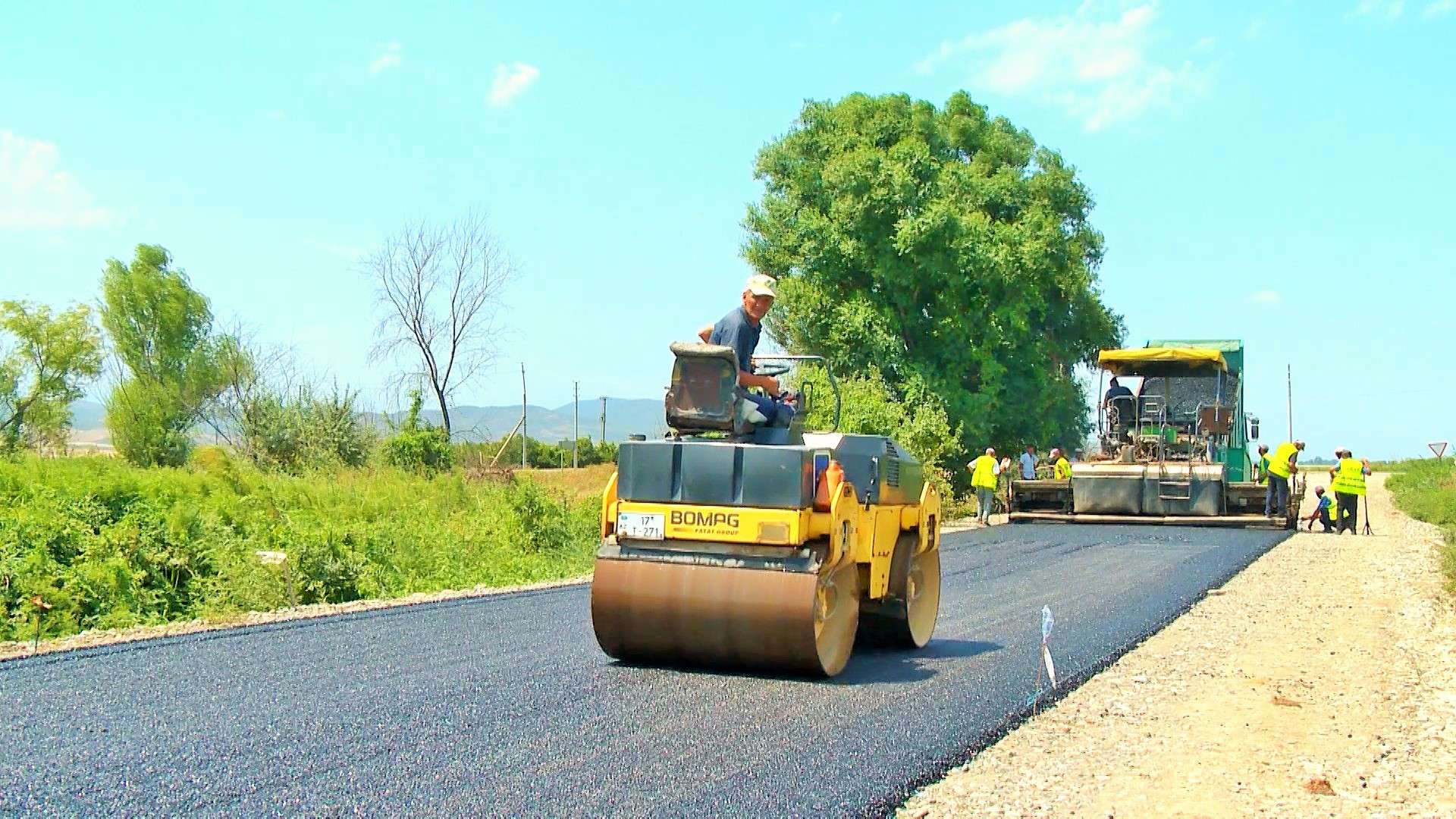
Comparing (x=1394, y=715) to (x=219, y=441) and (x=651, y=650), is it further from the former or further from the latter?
(x=219, y=441)

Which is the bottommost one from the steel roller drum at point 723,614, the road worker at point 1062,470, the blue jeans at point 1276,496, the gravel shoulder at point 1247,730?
the gravel shoulder at point 1247,730

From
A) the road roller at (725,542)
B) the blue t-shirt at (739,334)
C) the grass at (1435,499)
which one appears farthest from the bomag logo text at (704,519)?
the grass at (1435,499)

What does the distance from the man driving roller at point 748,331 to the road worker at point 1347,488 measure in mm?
17699

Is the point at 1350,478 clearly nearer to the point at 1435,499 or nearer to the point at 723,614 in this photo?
the point at 1435,499

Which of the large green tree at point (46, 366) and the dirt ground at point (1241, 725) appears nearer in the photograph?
the dirt ground at point (1241, 725)

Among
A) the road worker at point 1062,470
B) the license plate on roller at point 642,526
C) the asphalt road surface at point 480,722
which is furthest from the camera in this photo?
the road worker at point 1062,470

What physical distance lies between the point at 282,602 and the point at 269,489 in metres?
8.48

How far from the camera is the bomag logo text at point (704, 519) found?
700 cm

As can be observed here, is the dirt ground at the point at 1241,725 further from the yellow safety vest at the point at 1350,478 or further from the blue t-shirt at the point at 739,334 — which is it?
the yellow safety vest at the point at 1350,478

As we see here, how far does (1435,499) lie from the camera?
30844 mm

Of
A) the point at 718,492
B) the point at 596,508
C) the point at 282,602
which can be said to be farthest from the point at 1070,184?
the point at 718,492

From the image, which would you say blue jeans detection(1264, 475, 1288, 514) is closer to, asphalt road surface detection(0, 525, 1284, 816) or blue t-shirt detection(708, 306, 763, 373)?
asphalt road surface detection(0, 525, 1284, 816)

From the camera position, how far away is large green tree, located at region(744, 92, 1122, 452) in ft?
101

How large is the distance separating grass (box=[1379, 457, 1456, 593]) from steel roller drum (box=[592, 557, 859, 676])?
29.3ft
